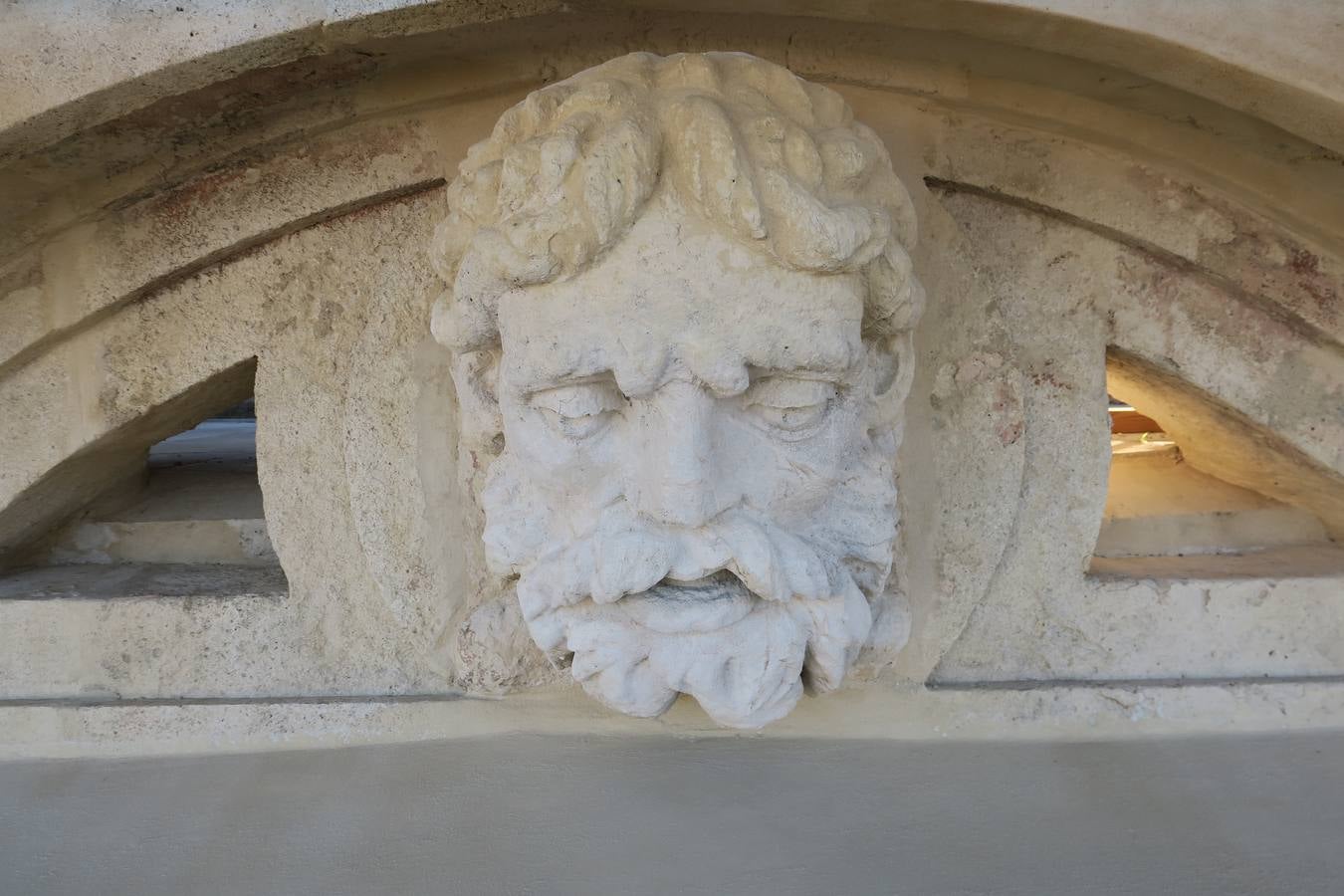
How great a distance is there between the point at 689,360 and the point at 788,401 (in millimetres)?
147

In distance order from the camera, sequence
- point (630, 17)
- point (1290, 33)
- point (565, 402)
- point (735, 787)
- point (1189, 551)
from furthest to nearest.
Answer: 1. point (1189, 551)
2. point (735, 787)
3. point (630, 17)
4. point (565, 402)
5. point (1290, 33)

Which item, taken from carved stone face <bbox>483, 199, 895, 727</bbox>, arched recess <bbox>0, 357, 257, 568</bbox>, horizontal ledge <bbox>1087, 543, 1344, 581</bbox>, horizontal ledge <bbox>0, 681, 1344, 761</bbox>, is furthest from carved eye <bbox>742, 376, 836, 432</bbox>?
arched recess <bbox>0, 357, 257, 568</bbox>

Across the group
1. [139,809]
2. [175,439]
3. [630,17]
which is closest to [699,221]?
[630,17]

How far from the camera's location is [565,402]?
3.76 ft

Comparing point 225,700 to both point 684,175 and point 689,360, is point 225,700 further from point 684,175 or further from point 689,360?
point 684,175

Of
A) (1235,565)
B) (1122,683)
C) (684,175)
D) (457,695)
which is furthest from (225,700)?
(1235,565)

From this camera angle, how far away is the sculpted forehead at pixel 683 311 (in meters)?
1.09

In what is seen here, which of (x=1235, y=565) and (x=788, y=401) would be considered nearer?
(x=788, y=401)

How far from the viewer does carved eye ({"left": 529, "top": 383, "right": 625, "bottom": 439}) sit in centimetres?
114

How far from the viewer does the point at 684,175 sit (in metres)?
1.10

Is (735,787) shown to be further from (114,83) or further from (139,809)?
(114,83)

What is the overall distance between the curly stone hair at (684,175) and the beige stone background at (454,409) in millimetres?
217

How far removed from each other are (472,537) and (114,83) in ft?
2.63

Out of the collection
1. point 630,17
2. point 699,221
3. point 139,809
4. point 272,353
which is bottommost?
point 139,809
